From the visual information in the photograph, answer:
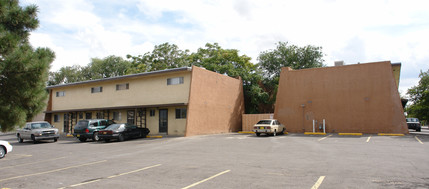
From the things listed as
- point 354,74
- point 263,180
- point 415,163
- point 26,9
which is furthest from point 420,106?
point 26,9

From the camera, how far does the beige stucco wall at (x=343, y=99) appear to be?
79.2 feet

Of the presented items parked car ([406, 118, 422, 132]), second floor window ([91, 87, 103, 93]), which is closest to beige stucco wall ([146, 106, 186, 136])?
second floor window ([91, 87, 103, 93])

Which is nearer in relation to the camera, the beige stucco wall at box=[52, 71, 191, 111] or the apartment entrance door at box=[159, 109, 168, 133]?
the beige stucco wall at box=[52, 71, 191, 111]

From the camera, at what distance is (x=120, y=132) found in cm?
2147

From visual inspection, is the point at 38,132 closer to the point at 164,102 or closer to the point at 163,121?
the point at 163,121

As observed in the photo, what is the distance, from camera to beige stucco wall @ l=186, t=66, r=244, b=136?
80.9 ft

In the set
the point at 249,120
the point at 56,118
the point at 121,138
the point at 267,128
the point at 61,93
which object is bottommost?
the point at 121,138

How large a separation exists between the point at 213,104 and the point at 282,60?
56.5 feet

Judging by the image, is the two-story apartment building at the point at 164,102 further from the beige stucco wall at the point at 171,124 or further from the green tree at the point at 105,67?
the green tree at the point at 105,67

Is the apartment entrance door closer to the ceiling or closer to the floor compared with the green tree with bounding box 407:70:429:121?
closer to the floor

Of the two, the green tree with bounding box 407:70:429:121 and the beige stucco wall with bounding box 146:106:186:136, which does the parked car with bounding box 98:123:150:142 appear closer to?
the beige stucco wall with bounding box 146:106:186:136

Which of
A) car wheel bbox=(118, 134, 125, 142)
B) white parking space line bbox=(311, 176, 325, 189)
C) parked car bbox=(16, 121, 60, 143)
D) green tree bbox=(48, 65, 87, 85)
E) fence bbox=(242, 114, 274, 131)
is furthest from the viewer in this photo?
green tree bbox=(48, 65, 87, 85)

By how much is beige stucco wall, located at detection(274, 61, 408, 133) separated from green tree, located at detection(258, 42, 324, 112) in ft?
31.4

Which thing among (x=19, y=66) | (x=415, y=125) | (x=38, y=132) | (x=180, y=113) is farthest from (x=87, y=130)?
(x=415, y=125)
